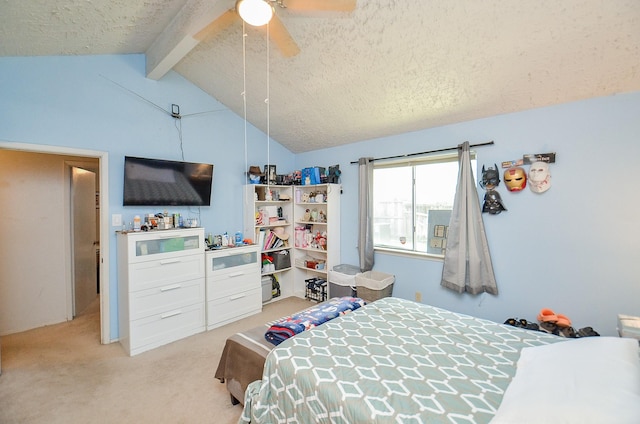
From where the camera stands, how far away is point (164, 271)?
2730 mm

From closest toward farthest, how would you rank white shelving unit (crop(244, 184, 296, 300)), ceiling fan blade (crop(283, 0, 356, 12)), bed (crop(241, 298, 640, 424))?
bed (crop(241, 298, 640, 424)), ceiling fan blade (crop(283, 0, 356, 12)), white shelving unit (crop(244, 184, 296, 300))

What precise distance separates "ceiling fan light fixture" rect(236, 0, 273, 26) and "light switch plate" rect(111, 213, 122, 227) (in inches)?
92.5

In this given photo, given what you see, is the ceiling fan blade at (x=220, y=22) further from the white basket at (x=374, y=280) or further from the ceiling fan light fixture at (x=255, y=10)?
the white basket at (x=374, y=280)

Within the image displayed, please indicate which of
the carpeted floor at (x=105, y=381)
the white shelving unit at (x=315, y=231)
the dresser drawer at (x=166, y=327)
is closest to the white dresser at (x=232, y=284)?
the dresser drawer at (x=166, y=327)

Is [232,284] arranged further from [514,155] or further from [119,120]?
Answer: [514,155]

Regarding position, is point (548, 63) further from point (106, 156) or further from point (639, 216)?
point (106, 156)

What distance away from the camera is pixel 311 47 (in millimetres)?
2373

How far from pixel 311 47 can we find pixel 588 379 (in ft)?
8.78

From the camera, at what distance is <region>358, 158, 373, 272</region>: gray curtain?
3525 mm

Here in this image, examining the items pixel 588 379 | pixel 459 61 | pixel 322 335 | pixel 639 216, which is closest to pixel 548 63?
pixel 459 61

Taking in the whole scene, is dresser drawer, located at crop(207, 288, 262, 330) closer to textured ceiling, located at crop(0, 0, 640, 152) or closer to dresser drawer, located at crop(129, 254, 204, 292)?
dresser drawer, located at crop(129, 254, 204, 292)

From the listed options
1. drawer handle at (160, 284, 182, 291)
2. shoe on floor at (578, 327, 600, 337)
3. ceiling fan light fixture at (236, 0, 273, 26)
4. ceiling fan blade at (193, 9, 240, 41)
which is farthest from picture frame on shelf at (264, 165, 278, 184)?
shoe on floor at (578, 327, 600, 337)

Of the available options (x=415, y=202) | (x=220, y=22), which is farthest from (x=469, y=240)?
(x=220, y=22)

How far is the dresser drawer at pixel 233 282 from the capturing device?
3.07m
